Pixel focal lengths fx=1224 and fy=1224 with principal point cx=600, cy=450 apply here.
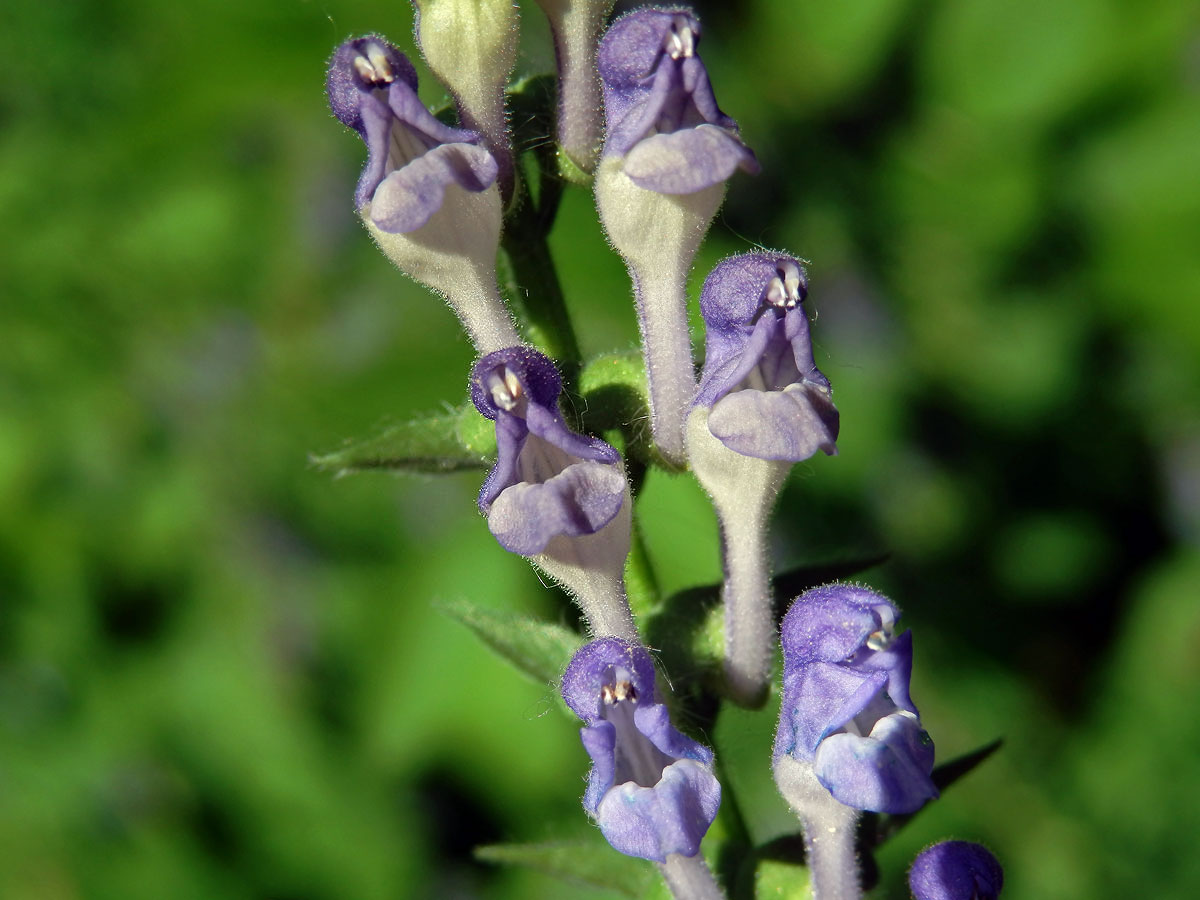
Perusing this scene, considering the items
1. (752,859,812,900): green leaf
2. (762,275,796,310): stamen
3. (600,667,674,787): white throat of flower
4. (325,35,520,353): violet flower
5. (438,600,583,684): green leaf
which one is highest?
(325,35,520,353): violet flower

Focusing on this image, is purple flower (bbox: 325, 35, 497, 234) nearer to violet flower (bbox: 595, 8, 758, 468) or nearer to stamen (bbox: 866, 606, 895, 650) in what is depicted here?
violet flower (bbox: 595, 8, 758, 468)

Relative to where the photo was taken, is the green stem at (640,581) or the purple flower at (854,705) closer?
the purple flower at (854,705)

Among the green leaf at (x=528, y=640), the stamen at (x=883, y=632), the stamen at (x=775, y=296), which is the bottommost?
the green leaf at (x=528, y=640)

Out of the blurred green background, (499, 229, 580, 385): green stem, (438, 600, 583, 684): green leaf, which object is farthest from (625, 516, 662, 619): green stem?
the blurred green background

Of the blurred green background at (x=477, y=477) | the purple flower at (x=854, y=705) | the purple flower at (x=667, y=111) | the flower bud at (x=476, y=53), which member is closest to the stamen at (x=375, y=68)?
the flower bud at (x=476, y=53)

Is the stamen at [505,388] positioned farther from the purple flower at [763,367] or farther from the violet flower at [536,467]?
the purple flower at [763,367]
